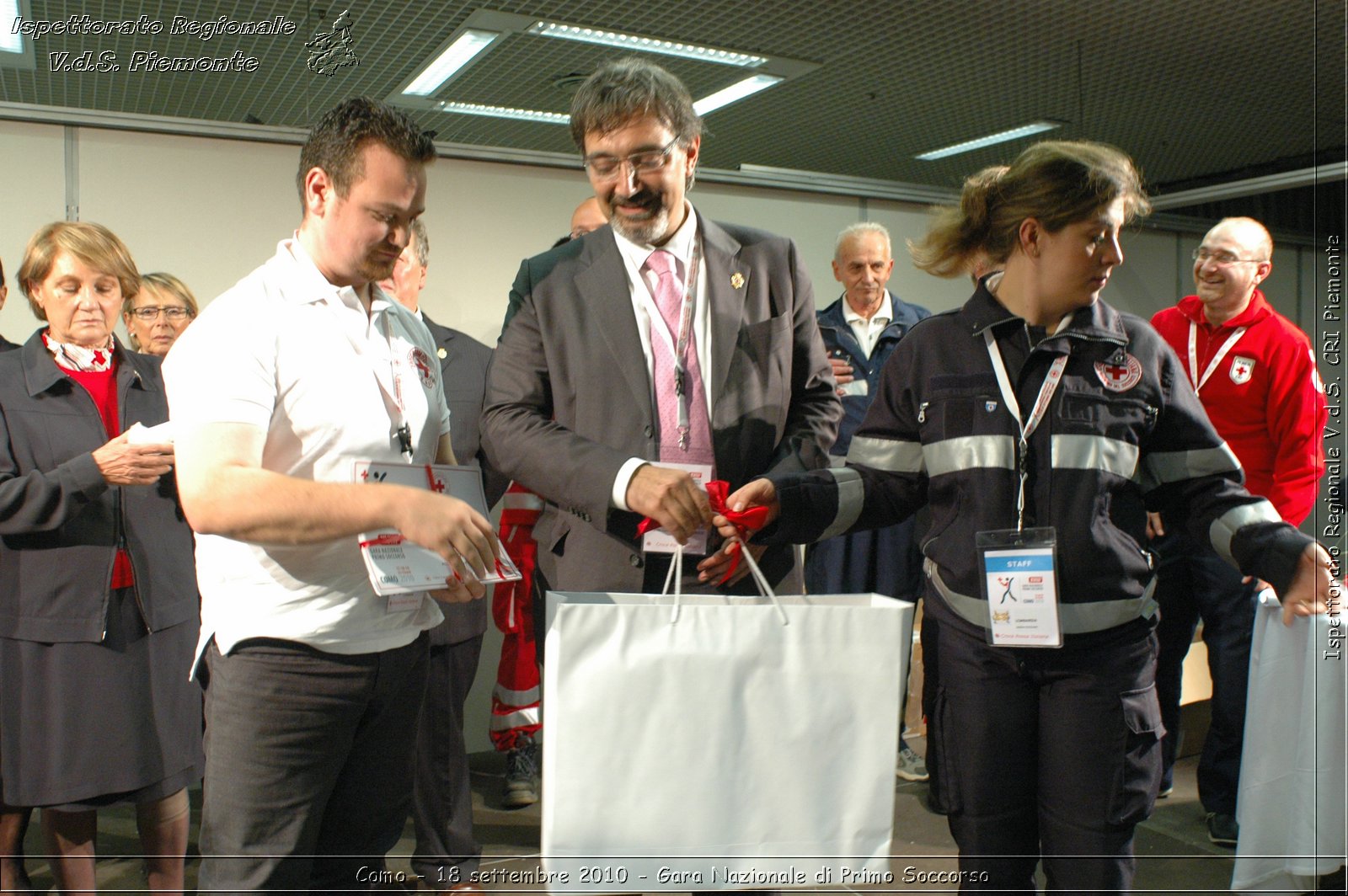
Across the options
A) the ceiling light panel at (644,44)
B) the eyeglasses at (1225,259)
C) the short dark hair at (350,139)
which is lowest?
the short dark hair at (350,139)

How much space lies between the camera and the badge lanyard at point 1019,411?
156cm

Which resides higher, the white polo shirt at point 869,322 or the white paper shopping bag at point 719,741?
the white polo shirt at point 869,322

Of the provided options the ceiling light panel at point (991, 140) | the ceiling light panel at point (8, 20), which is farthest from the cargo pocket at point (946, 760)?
the ceiling light panel at point (991, 140)

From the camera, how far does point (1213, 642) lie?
3.25 metres

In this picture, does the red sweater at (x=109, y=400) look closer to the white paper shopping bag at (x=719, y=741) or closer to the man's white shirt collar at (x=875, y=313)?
the white paper shopping bag at (x=719, y=741)

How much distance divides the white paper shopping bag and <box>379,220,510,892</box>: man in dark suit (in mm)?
1272

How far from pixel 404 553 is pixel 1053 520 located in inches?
38.5

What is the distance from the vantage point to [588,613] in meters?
1.29

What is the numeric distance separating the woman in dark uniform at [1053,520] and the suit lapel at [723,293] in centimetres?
22

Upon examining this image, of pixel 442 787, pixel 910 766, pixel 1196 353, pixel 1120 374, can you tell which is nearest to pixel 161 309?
pixel 442 787

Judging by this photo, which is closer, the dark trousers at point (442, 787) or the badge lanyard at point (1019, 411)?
the badge lanyard at point (1019, 411)

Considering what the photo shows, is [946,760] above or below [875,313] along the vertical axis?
below

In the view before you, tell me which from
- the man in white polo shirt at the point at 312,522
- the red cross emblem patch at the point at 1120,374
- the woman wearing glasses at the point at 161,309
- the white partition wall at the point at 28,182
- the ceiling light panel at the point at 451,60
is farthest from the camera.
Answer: the ceiling light panel at the point at 451,60

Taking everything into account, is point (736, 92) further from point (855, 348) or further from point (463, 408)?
point (463, 408)
